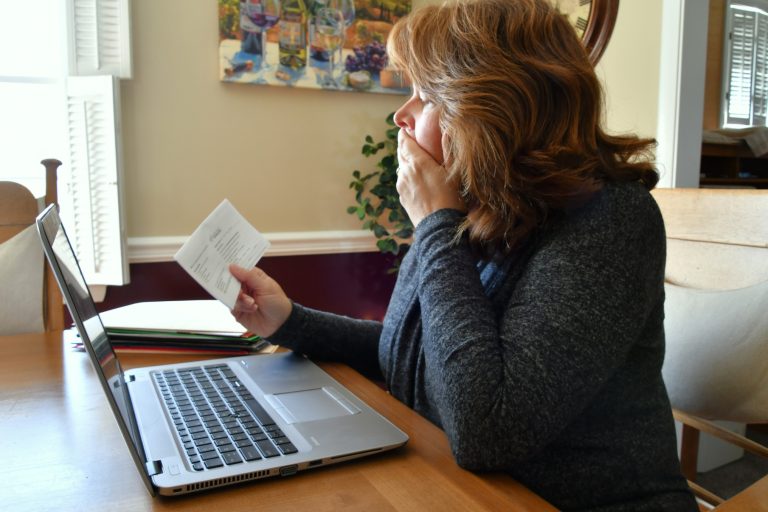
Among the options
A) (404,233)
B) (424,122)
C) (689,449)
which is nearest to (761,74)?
(404,233)

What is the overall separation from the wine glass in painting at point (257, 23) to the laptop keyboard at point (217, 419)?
1.69 meters

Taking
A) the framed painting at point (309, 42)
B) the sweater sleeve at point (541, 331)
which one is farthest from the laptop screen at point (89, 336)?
the framed painting at point (309, 42)

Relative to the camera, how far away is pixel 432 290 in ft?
2.46

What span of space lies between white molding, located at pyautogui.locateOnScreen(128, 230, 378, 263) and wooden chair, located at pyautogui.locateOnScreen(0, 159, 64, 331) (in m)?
0.86

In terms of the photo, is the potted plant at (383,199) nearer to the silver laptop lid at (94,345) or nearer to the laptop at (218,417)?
the laptop at (218,417)

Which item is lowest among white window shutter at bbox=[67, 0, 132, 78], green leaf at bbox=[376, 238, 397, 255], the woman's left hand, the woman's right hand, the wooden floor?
the wooden floor

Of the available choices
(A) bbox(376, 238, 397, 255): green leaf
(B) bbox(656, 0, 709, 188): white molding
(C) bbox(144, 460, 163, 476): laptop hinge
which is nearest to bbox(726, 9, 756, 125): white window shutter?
(B) bbox(656, 0, 709, 188): white molding

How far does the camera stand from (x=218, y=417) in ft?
2.37

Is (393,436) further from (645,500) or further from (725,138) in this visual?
(725,138)

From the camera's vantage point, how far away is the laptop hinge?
1.86ft

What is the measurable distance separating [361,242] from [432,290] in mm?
1892

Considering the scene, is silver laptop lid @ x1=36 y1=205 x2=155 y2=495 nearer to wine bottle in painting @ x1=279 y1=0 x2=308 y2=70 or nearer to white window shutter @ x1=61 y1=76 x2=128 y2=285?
white window shutter @ x1=61 y1=76 x2=128 y2=285

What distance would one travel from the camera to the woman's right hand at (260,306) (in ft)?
3.31

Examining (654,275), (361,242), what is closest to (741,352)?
(654,275)
